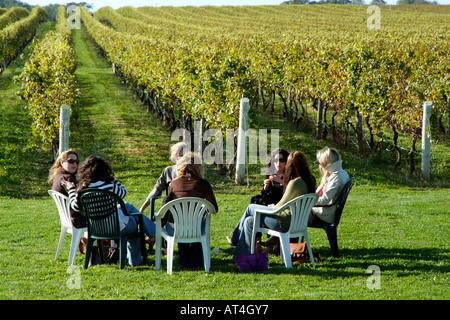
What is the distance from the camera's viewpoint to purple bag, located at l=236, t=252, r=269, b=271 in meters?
5.04

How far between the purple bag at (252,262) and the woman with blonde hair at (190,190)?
0.47 m

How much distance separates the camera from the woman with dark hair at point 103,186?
5.05m

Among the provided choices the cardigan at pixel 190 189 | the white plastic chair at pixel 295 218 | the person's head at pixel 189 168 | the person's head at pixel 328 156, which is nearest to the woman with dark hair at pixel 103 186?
the cardigan at pixel 190 189

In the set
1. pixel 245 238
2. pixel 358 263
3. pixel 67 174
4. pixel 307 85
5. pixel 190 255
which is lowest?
pixel 358 263

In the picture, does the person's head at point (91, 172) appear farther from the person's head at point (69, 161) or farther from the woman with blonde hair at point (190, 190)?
the woman with blonde hair at point (190, 190)

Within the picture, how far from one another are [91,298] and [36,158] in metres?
9.96

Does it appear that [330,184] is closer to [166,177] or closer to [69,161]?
[166,177]

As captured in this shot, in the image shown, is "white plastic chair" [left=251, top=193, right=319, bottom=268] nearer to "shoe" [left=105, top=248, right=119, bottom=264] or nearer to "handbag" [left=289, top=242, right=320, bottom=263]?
"handbag" [left=289, top=242, right=320, bottom=263]

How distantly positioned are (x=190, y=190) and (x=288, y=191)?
3.21ft

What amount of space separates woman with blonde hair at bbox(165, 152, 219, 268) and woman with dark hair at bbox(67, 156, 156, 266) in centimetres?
39

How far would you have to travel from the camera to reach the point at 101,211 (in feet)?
16.4

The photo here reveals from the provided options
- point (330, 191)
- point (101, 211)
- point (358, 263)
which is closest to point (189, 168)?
point (101, 211)

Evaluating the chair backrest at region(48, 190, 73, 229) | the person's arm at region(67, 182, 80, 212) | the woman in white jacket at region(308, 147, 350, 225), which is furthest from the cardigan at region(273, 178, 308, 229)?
the chair backrest at region(48, 190, 73, 229)
